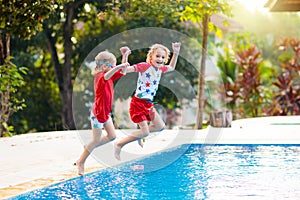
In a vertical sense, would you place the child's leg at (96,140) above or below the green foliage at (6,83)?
below

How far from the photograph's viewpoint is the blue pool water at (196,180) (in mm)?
4961

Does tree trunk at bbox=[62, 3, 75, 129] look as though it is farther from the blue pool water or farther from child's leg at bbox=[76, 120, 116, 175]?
child's leg at bbox=[76, 120, 116, 175]

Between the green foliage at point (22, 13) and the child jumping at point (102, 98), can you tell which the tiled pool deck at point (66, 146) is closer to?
the child jumping at point (102, 98)

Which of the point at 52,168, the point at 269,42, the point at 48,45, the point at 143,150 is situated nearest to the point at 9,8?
the point at 143,150

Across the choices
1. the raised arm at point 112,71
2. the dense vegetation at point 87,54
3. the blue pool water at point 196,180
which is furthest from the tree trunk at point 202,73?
the raised arm at point 112,71

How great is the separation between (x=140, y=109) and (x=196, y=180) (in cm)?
128

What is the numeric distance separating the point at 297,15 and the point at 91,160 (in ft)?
128

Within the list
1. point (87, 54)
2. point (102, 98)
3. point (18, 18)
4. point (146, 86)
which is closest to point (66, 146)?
point (18, 18)

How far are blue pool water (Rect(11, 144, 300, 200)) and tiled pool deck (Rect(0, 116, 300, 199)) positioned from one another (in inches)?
10.8

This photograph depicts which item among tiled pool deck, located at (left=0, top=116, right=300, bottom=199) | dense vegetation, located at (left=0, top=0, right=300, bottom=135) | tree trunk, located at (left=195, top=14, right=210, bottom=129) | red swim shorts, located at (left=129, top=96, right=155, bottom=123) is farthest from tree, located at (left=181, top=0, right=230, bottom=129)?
red swim shorts, located at (left=129, top=96, right=155, bottom=123)

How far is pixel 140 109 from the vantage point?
676 centimetres

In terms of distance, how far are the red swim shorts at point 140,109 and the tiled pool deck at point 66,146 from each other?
60cm

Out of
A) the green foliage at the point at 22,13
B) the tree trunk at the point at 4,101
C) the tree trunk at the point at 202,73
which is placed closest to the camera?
the green foliage at the point at 22,13

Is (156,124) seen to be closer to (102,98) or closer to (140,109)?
(140,109)
